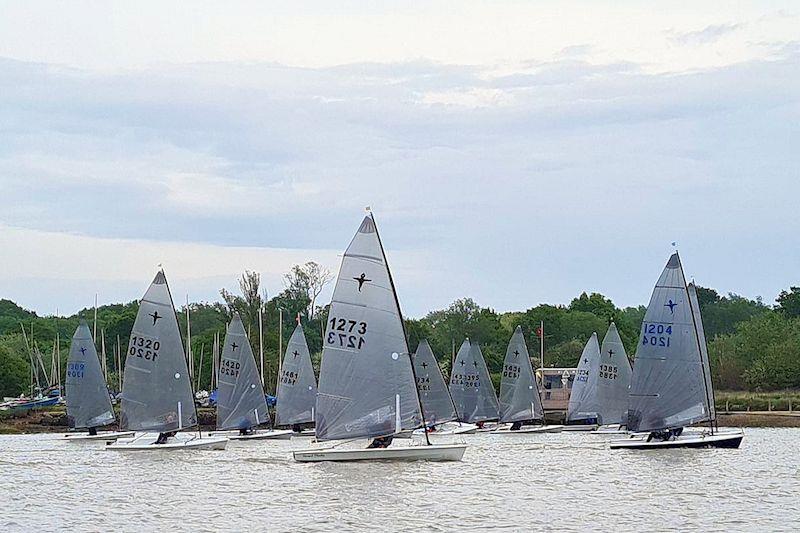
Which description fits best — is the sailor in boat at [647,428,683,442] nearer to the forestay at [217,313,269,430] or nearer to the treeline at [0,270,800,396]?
the forestay at [217,313,269,430]

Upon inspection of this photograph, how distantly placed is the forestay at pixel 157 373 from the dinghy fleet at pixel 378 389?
0.13 feet

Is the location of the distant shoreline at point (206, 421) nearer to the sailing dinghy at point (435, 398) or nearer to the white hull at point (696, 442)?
the sailing dinghy at point (435, 398)

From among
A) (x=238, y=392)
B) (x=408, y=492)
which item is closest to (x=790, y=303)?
(x=238, y=392)

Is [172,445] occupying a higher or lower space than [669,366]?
lower

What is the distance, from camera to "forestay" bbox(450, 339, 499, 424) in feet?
264

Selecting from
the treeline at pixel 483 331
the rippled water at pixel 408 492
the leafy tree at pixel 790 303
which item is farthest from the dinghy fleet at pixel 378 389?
the leafy tree at pixel 790 303

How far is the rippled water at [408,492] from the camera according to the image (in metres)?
32.6

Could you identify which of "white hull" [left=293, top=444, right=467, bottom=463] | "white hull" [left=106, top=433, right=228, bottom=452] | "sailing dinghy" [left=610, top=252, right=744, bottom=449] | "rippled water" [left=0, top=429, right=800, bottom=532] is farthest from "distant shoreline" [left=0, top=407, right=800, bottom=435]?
"white hull" [left=293, top=444, right=467, bottom=463]

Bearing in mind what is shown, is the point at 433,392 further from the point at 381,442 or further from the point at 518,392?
the point at 381,442

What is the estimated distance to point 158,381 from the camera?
55.3 metres

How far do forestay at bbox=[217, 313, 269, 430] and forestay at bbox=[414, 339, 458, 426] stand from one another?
1014 centimetres

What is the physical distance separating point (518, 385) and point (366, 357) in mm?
36272

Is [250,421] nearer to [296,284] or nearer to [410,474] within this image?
[410,474]

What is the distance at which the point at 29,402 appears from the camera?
101m
